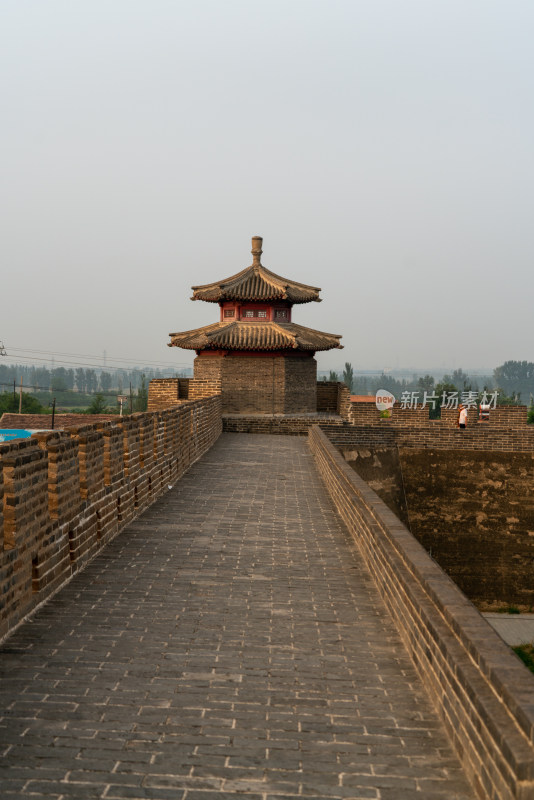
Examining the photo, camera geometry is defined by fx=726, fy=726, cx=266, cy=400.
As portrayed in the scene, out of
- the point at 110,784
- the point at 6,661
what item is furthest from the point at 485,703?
the point at 6,661

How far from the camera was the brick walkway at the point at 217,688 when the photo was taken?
3234 millimetres

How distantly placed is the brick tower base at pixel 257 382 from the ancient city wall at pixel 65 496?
15906mm

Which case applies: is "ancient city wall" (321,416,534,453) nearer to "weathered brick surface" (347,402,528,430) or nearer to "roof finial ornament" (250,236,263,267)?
"weathered brick surface" (347,402,528,430)

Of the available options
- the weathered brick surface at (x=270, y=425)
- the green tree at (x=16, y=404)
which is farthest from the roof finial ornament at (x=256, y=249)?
the green tree at (x=16, y=404)

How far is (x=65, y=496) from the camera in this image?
20.8ft

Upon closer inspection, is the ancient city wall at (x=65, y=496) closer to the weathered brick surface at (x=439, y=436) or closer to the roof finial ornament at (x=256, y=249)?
the weathered brick surface at (x=439, y=436)

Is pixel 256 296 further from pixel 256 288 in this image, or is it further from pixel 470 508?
pixel 470 508

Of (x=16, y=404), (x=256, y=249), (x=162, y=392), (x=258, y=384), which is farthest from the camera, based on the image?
(x=16, y=404)

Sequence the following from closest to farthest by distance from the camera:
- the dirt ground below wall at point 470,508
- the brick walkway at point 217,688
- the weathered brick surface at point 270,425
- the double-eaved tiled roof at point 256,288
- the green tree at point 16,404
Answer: the brick walkway at point 217,688
the dirt ground below wall at point 470,508
the weathered brick surface at point 270,425
the double-eaved tiled roof at point 256,288
the green tree at point 16,404

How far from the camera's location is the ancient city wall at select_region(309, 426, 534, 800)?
280 centimetres

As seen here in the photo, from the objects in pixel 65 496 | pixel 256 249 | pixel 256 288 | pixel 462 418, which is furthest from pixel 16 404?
pixel 65 496

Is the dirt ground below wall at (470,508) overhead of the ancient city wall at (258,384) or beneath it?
beneath

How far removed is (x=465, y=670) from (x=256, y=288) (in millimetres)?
25485

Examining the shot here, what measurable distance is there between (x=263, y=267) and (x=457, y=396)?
10376 mm
